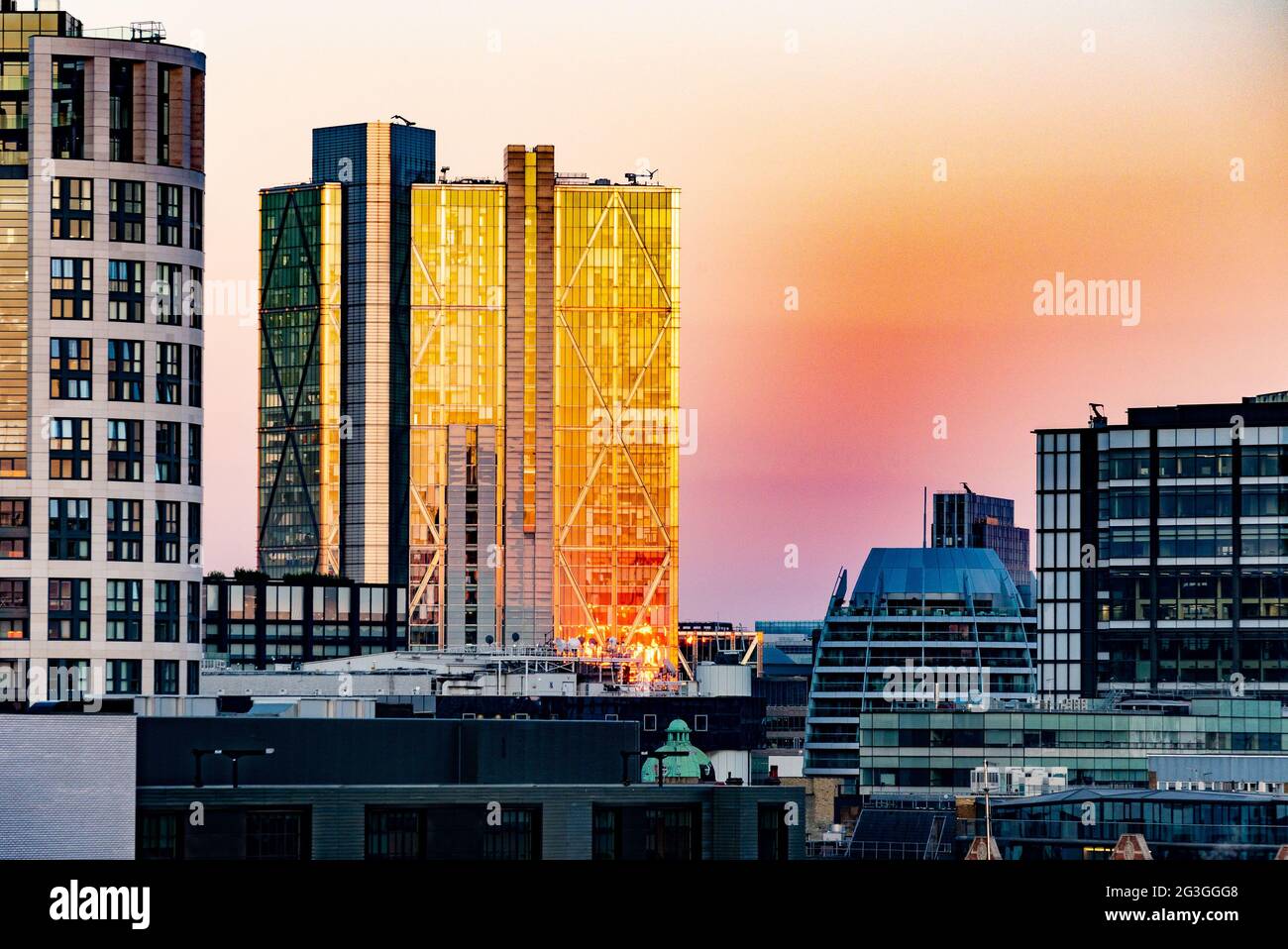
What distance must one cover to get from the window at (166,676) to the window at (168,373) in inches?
846

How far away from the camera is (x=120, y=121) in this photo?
19912 cm

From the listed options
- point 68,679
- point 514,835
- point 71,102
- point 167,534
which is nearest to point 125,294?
point 71,102

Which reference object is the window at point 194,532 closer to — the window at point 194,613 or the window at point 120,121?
the window at point 194,613

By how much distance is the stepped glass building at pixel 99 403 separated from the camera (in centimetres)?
19025

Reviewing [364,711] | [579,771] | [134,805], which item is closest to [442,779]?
[579,771]

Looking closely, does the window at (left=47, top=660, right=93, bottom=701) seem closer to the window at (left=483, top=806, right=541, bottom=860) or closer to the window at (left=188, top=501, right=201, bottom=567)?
the window at (left=188, top=501, right=201, bottom=567)

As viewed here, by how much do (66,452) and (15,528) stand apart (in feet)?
24.0

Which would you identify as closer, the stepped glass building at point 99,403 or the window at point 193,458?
the stepped glass building at point 99,403

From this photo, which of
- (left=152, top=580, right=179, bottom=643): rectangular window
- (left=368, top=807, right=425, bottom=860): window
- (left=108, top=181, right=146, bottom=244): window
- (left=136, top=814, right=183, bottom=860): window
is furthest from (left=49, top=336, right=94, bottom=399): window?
(left=136, top=814, right=183, bottom=860): window

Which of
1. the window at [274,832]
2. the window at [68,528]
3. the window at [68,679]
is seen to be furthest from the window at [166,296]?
the window at [274,832]

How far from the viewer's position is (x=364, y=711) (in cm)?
13575

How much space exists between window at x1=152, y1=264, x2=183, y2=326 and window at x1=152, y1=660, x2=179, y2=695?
28.0 m

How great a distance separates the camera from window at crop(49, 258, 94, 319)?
19675cm

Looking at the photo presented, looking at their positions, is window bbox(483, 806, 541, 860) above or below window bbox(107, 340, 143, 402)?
below
